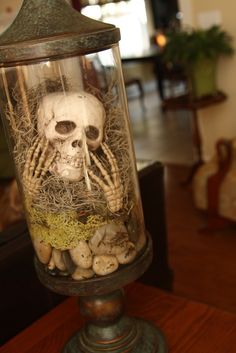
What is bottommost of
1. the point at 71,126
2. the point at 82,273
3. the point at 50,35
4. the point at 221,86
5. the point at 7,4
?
the point at 221,86

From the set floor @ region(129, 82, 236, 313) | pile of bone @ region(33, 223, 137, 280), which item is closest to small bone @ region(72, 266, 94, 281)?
pile of bone @ region(33, 223, 137, 280)

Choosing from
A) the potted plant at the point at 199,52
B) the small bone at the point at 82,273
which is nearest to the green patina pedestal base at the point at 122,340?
the small bone at the point at 82,273

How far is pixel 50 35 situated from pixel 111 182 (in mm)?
251

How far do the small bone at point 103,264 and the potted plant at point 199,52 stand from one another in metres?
2.33

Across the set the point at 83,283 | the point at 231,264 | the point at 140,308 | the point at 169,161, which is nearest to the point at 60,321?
the point at 140,308

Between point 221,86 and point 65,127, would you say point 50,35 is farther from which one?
point 221,86

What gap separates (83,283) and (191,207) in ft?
7.22

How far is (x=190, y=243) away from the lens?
2.52 m

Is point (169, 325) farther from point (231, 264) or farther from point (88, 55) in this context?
point (231, 264)

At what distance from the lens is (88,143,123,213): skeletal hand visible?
30.5 inches

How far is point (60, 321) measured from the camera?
1.06 meters

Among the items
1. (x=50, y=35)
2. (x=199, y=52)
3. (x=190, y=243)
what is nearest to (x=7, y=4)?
(x=199, y=52)

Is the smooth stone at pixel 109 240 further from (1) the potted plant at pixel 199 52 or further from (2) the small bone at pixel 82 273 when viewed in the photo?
(1) the potted plant at pixel 199 52

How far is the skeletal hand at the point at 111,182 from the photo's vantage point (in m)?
0.78
